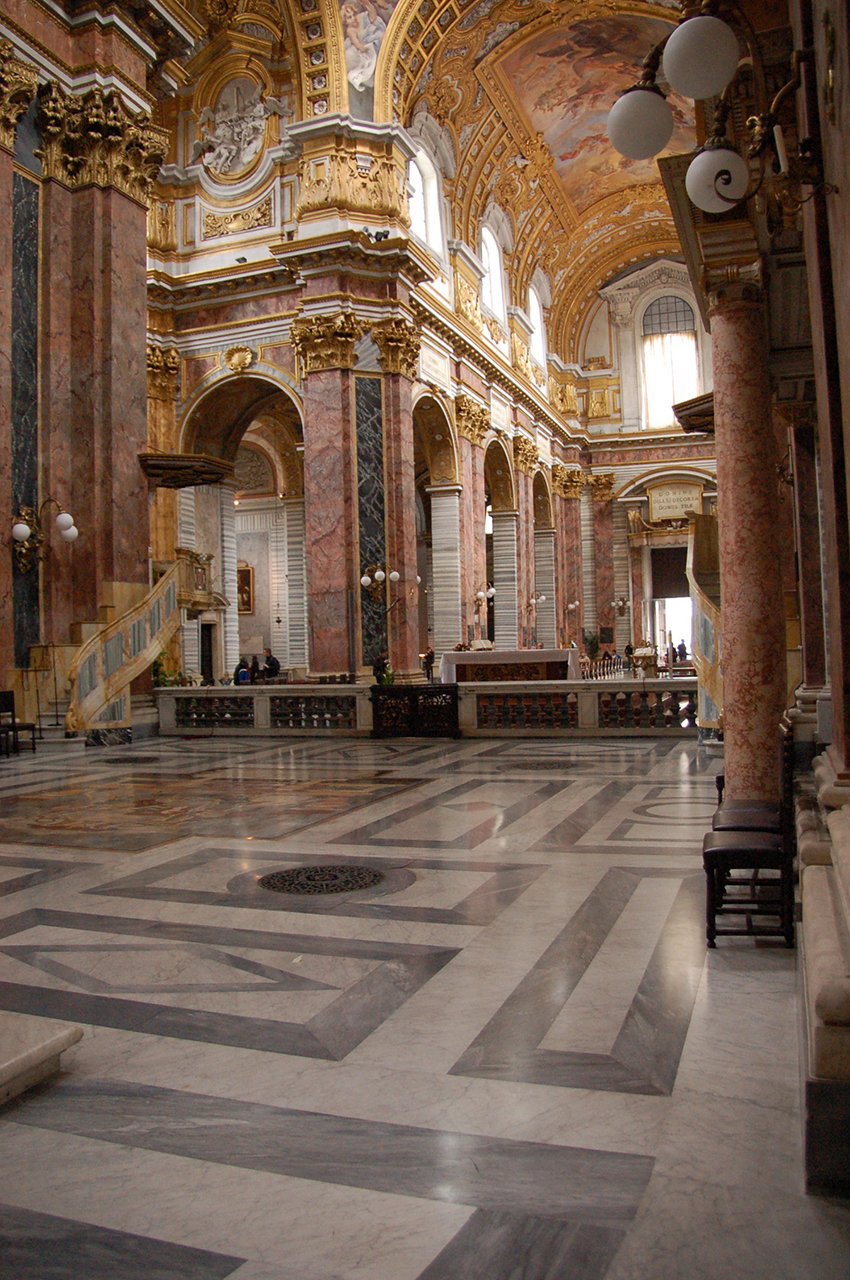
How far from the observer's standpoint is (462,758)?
1206 centimetres

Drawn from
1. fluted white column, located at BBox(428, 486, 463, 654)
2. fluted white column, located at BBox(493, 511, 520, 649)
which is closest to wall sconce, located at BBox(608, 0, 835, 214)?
fluted white column, located at BBox(428, 486, 463, 654)

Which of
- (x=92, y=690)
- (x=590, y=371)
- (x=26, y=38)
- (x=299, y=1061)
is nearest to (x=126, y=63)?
(x=26, y=38)

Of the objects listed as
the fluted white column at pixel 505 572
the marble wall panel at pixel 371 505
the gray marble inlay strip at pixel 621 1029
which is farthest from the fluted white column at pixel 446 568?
the gray marble inlay strip at pixel 621 1029

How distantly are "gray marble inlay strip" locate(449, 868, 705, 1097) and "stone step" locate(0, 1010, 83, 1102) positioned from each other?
1.26 metres

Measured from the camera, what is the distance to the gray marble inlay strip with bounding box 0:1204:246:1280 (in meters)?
2.03

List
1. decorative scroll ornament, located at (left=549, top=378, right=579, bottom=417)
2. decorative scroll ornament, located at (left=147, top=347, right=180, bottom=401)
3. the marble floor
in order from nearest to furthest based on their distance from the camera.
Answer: the marble floor → decorative scroll ornament, located at (left=147, top=347, right=180, bottom=401) → decorative scroll ornament, located at (left=549, top=378, right=579, bottom=417)

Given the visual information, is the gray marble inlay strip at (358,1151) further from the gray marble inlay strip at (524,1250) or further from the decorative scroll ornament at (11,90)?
the decorative scroll ornament at (11,90)

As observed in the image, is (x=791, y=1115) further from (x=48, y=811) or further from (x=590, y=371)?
(x=590, y=371)

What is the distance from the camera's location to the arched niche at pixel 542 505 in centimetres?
3672

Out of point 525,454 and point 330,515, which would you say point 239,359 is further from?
point 525,454

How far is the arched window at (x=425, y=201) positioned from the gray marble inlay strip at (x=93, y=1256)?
24.9 m

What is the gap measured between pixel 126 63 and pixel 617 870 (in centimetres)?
1476

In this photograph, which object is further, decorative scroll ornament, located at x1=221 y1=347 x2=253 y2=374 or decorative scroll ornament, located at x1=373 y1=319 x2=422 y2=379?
decorative scroll ornament, located at x1=221 y1=347 x2=253 y2=374

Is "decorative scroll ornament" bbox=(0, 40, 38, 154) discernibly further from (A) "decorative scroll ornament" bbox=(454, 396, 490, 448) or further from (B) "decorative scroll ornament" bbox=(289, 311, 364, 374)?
(A) "decorative scroll ornament" bbox=(454, 396, 490, 448)
